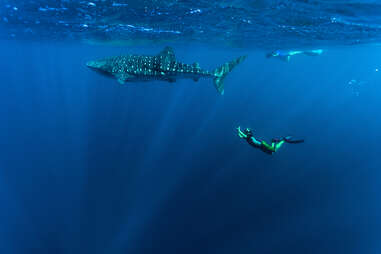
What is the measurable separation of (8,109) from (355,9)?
44042 millimetres

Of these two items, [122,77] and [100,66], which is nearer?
[122,77]

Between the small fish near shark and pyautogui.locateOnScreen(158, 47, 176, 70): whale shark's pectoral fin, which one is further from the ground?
pyautogui.locateOnScreen(158, 47, 176, 70): whale shark's pectoral fin

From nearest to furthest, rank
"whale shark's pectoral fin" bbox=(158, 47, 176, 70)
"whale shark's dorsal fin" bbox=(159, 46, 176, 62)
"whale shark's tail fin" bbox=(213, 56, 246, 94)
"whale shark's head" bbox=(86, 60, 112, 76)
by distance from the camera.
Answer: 1. "whale shark's pectoral fin" bbox=(158, 47, 176, 70)
2. "whale shark's dorsal fin" bbox=(159, 46, 176, 62)
3. "whale shark's head" bbox=(86, 60, 112, 76)
4. "whale shark's tail fin" bbox=(213, 56, 246, 94)

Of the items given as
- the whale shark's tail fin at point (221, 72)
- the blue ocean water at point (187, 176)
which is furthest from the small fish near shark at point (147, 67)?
the blue ocean water at point (187, 176)

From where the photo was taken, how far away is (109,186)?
16.4 meters

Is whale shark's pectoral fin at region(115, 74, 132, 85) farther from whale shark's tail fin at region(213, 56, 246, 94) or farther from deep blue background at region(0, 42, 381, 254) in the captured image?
deep blue background at region(0, 42, 381, 254)

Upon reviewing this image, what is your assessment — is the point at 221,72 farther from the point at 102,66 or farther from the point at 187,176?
the point at 187,176

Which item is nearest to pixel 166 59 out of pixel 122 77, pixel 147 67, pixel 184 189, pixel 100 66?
pixel 147 67

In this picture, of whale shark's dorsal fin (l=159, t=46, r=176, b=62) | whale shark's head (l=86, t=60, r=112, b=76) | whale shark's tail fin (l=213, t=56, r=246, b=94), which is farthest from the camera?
whale shark's tail fin (l=213, t=56, r=246, b=94)

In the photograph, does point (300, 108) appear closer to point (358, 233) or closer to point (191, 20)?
point (191, 20)

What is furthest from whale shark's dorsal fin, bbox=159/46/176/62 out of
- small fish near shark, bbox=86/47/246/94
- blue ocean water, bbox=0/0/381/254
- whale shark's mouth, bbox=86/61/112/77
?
blue ocean water, bbox=0/0/381/254

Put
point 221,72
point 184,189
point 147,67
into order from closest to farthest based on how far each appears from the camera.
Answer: point 147,67
point 221,72
point 184,189

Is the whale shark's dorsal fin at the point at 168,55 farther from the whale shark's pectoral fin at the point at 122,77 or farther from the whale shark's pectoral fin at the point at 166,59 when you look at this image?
the whale shark's pectoral fin at the point at 122,77

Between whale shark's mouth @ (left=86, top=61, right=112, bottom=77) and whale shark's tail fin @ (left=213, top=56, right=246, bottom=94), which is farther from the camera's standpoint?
whale shark's tail fin @ (left=213, top=56, right=246, bottom=94)
